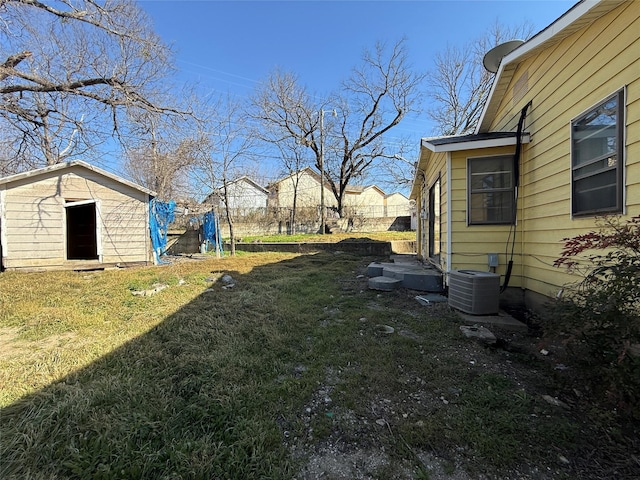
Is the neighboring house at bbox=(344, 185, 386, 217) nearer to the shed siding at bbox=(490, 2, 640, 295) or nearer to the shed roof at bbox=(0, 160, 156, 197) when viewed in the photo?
the shed roof at bbox=(0, 160, 156, 197)

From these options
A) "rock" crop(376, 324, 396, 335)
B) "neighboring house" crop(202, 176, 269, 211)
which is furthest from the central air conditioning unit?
"neighboring house" crop(202, 176, 269, 211)

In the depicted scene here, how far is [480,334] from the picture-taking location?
310 centimetres

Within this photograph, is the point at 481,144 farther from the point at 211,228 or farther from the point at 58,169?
the point at 211,228

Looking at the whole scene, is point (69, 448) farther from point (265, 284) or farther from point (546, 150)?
point (546, 150)

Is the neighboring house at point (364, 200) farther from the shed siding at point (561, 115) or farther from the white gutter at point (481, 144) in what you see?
the white gutter at point (481, 144)

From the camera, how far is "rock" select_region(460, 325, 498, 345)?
2968 mm

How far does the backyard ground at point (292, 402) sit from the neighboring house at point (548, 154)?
1.39 m

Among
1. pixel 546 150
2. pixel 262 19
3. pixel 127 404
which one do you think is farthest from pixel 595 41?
pixel 262 19

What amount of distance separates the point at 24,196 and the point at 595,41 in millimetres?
11261

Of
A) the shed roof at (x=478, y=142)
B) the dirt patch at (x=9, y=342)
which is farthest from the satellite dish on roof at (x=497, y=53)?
the dirt patch at (x=9, y=342)

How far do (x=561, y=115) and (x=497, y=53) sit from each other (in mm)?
2362

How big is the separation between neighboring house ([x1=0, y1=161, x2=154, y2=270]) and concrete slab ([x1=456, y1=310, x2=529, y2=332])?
890cm

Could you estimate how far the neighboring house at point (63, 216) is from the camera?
7.21m

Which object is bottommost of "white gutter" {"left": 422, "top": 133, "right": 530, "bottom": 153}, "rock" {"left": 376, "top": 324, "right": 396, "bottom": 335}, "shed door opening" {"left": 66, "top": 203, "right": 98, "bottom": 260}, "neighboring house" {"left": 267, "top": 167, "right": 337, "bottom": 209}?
"rock" {"left": 376, "top": 324, "right": 396, "bottom": 335}
